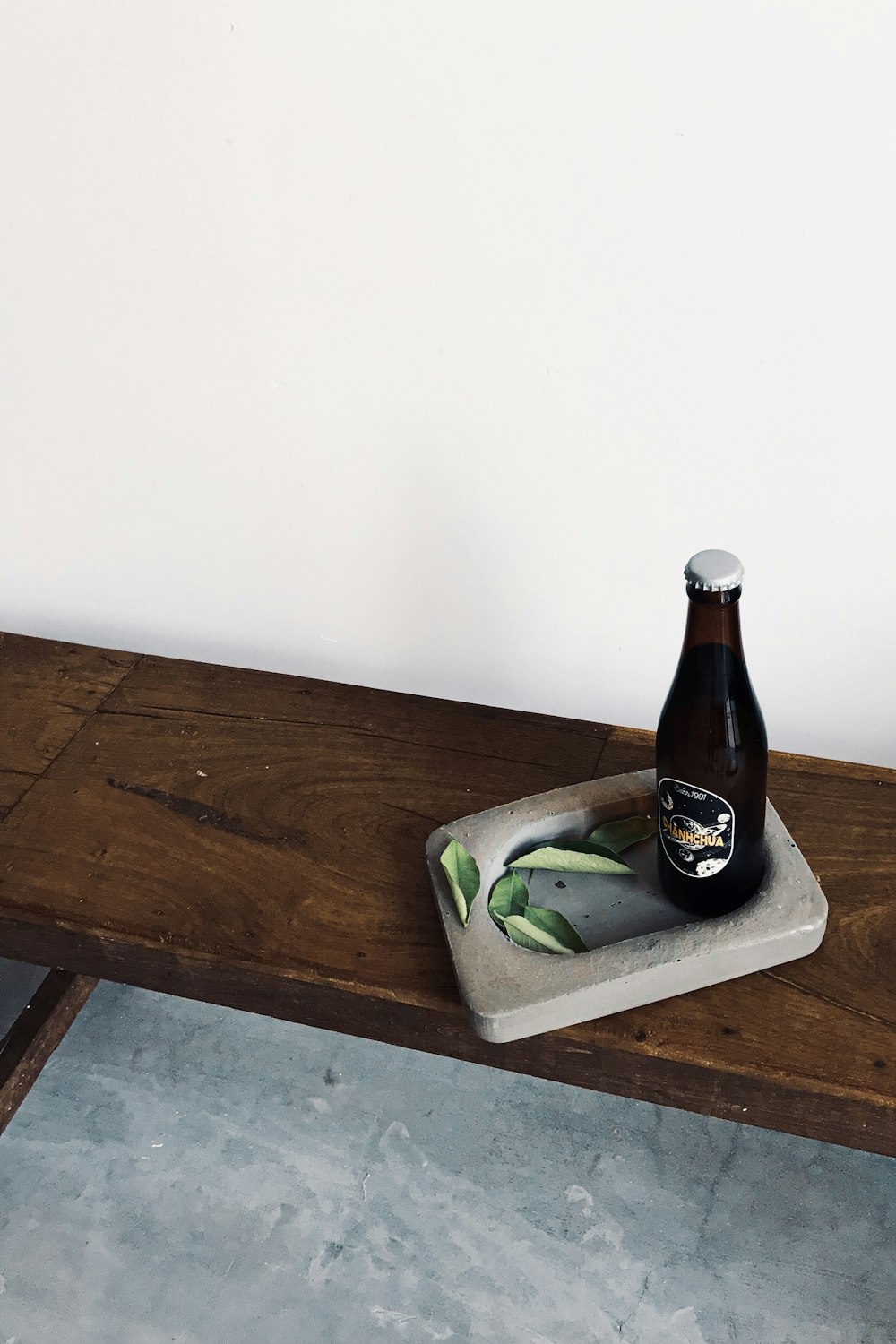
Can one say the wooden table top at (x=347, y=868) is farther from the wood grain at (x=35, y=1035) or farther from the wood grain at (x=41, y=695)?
the wood grain at (x=35, y=1035)

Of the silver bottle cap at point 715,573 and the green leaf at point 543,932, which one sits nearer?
the silver bottle cap at point 715,573

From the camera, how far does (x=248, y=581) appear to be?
1272 millimetres

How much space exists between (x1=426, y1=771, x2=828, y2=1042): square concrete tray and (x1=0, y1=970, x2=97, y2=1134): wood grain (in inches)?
24.5

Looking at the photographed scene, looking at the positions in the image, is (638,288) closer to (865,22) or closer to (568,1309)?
(865,22)

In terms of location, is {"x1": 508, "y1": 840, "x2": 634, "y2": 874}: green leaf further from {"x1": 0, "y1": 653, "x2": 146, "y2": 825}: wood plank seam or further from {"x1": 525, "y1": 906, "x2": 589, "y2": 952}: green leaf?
{"x1": 0, "y1": 653, "x2": 146, "y2": 825}: wood plank seam

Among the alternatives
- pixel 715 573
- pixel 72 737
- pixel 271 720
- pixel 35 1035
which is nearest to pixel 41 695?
pixel 72 737

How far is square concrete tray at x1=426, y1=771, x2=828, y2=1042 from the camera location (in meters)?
0.83

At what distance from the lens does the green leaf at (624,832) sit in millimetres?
973

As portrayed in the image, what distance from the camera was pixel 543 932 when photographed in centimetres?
87

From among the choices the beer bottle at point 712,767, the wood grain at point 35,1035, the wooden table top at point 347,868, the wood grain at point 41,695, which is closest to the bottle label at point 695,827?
the beer bottle at point 712,767

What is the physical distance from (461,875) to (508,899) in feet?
0.14

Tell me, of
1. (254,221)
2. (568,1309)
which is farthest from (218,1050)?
(254,221)

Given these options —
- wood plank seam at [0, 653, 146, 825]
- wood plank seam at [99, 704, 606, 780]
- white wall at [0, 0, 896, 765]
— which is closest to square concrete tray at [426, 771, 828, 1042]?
wood plank seam at [99, 704, 606, 780]

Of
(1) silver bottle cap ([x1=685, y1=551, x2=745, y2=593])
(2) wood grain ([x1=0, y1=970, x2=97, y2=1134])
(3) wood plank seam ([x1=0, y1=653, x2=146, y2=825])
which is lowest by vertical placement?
(2) wood grain ([x1=0, y1=970, x2=97, y2=1134])
